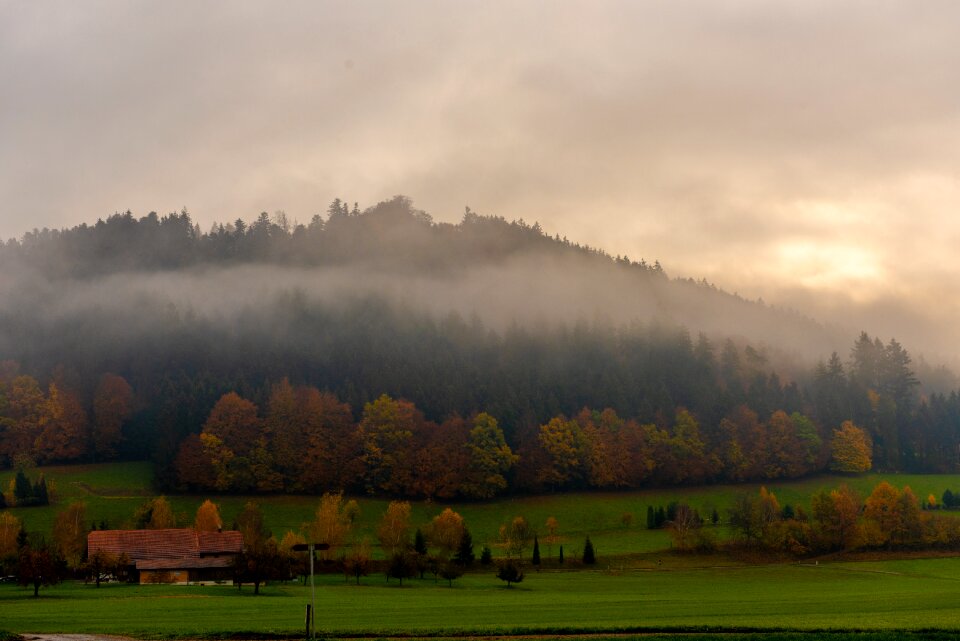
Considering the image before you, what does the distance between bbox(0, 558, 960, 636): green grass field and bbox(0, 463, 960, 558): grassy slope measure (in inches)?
1145

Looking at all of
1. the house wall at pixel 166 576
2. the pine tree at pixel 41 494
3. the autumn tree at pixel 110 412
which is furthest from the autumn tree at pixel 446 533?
the autumn tree at pixel 110 412

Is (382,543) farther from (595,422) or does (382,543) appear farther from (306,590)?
(595,422)

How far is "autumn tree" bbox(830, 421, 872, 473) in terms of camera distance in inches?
6693

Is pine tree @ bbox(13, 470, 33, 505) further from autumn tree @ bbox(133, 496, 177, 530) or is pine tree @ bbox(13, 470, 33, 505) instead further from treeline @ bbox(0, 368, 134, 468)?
autumn tree @ bbox(133, 496, 177, 530)

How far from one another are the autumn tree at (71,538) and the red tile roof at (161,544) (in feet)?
12.5

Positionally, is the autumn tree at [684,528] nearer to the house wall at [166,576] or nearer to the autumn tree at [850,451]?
the autumn tree at [850,451]

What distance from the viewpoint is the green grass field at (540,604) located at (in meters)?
48.4

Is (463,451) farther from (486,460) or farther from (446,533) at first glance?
(446,533)

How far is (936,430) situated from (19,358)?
187 metres

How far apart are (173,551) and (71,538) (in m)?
16.3

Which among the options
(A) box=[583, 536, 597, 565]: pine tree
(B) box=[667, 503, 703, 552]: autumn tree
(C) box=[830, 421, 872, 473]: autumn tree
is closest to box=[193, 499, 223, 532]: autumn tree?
(A) box=[583, 536, 597, 565]: pine tree

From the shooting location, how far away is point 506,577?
86.4 meters

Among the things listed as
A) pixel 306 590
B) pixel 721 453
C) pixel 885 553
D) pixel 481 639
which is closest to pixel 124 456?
pixel 306 590

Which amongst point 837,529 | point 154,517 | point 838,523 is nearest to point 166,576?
point 154,517
